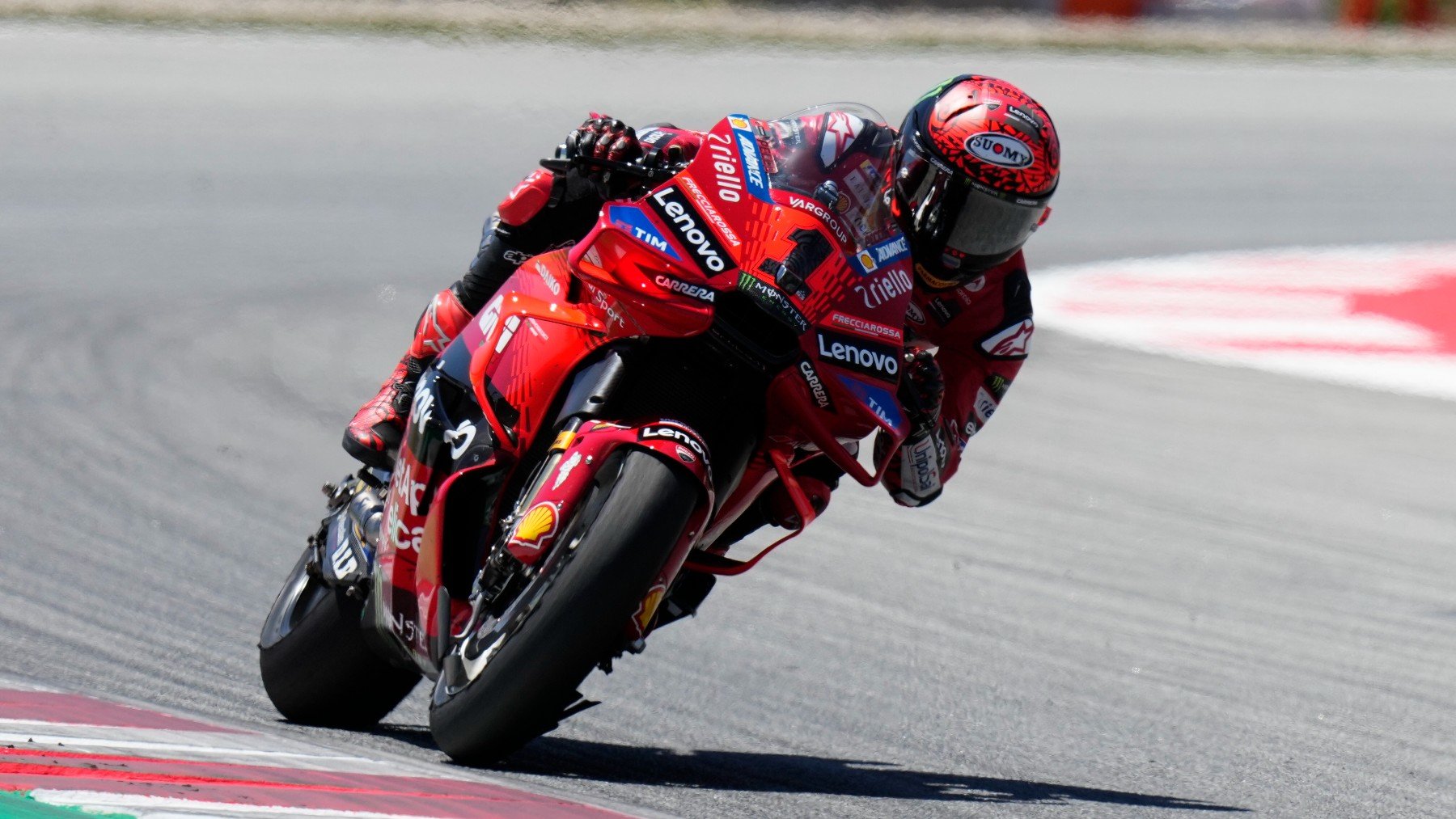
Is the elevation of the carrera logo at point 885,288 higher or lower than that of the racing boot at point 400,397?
higher

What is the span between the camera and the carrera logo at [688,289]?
12.8ft

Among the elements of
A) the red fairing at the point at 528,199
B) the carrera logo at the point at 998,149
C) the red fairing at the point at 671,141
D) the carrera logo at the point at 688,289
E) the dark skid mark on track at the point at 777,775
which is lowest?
the dark skid mark on track at the point at 777,775

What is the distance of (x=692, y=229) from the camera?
3996 mm

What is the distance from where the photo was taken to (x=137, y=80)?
12.9 metres

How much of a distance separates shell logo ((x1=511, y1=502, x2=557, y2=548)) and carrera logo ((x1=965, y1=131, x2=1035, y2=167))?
1161 millimetres

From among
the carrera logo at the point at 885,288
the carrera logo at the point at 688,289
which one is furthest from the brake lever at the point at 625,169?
the carrera logo at the point at 885,288

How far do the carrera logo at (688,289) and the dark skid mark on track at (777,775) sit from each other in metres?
1.03

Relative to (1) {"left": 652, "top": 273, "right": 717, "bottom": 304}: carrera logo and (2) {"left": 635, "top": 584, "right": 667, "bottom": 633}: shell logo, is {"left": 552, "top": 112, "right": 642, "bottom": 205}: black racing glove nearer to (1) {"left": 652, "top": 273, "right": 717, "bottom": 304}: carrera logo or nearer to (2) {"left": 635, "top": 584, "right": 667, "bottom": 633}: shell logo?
(1) {"left": 652, "top": 273, "right": 717, "bottom": 304}: carrera logo

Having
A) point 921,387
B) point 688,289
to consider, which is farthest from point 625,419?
point 921,387

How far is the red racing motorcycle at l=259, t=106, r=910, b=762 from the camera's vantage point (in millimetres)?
3695

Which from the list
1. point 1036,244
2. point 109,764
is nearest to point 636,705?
point 109,764

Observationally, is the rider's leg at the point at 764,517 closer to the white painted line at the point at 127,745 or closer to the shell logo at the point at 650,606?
the shell logo at the point at 650,606

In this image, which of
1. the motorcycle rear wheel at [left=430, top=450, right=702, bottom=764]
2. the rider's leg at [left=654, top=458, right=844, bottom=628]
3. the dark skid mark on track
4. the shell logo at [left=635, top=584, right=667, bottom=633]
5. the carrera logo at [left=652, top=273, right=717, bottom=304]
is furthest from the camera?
the rider's leg at [left=654, top=458, right=844, bottom=628]

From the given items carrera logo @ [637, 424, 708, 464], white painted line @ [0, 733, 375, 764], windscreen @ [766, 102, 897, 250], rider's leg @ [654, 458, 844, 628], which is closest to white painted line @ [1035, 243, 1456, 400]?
rider's leg @ [654, 458, 844, 628]
